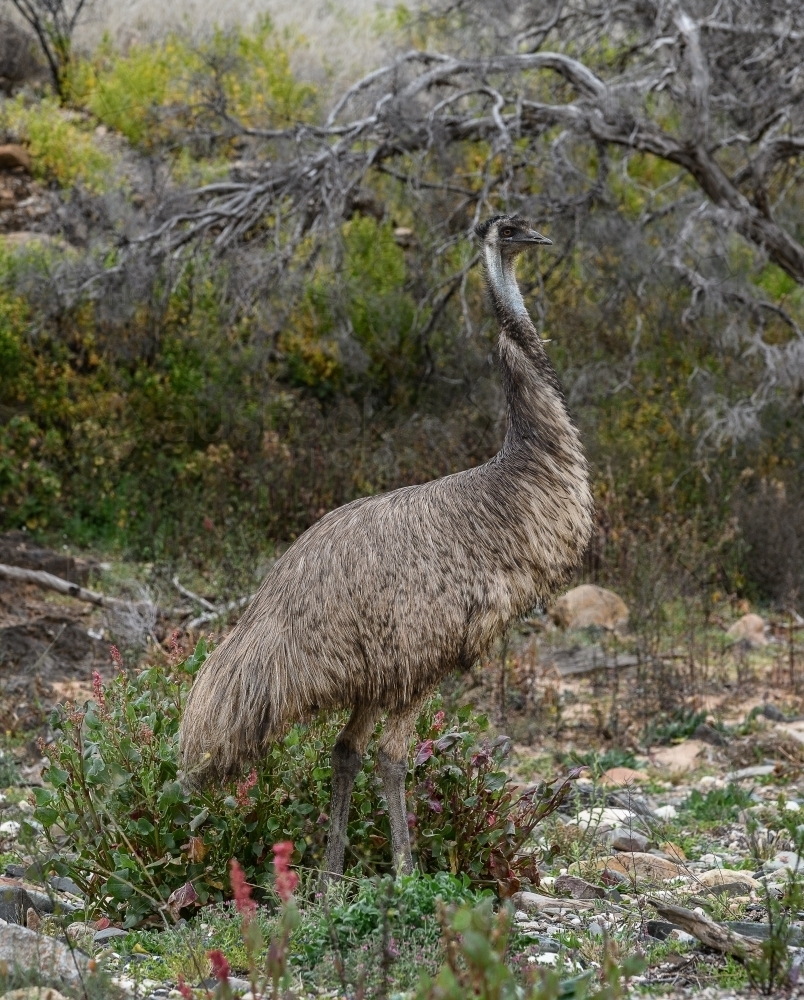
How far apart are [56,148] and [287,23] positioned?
235 inches

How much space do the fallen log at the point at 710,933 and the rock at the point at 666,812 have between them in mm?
2323

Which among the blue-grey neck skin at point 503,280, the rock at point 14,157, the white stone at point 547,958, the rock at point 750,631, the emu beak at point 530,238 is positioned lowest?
the rock at point 750,631

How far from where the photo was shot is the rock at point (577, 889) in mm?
4770

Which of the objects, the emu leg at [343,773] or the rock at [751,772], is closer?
the emu leg at [343,773]

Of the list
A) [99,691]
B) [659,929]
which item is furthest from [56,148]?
[659,929]

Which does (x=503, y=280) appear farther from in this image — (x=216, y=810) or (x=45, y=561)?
(x=45, y=561)

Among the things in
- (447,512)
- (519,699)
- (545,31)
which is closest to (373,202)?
(545,31)

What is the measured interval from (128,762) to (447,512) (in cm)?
135

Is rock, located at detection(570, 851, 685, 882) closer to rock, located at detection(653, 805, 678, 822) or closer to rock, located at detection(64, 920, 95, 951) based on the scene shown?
rock, located at detection(653, 805, 678, 822)

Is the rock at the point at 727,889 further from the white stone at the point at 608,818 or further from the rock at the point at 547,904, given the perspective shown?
the white stone at the point at 608,818

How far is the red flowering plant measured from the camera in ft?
15.3

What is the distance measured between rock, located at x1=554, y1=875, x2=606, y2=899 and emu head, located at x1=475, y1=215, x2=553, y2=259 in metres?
2.25

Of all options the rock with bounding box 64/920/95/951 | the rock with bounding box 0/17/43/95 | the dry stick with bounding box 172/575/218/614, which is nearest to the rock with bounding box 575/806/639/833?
the rock with bounding box 64/920/95/951

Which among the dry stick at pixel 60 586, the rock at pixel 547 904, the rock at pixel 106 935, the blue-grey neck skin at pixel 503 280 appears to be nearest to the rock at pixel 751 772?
the rock at pixel 547 904
